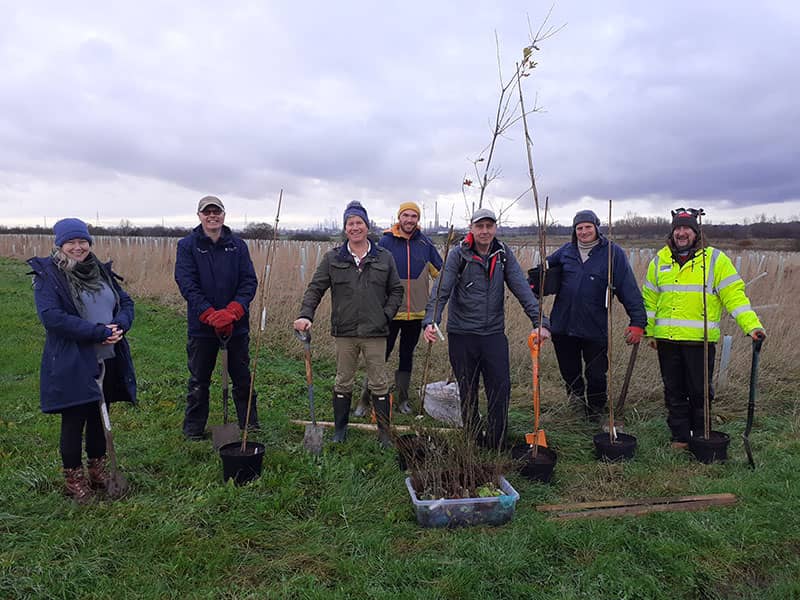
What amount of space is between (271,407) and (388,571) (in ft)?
9.65

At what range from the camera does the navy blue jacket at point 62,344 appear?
300 cm

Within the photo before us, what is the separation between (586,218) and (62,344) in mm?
3982

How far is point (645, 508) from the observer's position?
3271 millimetres

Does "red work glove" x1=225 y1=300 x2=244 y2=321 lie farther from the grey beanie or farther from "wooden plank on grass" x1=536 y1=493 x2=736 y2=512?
the grey beanie

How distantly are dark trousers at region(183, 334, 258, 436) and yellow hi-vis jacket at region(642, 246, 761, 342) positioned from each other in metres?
3.42

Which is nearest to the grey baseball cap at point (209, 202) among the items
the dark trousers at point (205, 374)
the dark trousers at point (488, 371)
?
the dark trousers at point (205, 374)

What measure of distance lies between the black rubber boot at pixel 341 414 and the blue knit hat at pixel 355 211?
1385mm

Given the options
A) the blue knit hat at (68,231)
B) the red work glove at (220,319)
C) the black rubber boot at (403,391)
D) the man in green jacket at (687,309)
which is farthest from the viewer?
the black rubber boot at (403,391)

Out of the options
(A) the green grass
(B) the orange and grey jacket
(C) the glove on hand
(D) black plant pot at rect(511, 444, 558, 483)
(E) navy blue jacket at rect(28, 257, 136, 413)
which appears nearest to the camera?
(A) the green grass

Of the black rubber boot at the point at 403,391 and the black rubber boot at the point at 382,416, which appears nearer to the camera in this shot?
the black rubber boot at the point at 382,416

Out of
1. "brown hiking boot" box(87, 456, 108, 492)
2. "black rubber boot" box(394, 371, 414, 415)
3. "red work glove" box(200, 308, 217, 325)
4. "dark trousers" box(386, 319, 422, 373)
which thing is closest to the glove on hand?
"red work glove" box(200, 308, 217, 325)

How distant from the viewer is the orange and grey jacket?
196 inches

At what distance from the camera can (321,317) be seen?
8.35m

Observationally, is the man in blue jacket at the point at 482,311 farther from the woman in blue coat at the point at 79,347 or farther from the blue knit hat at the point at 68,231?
the blue knit hat at the point at 68,231
